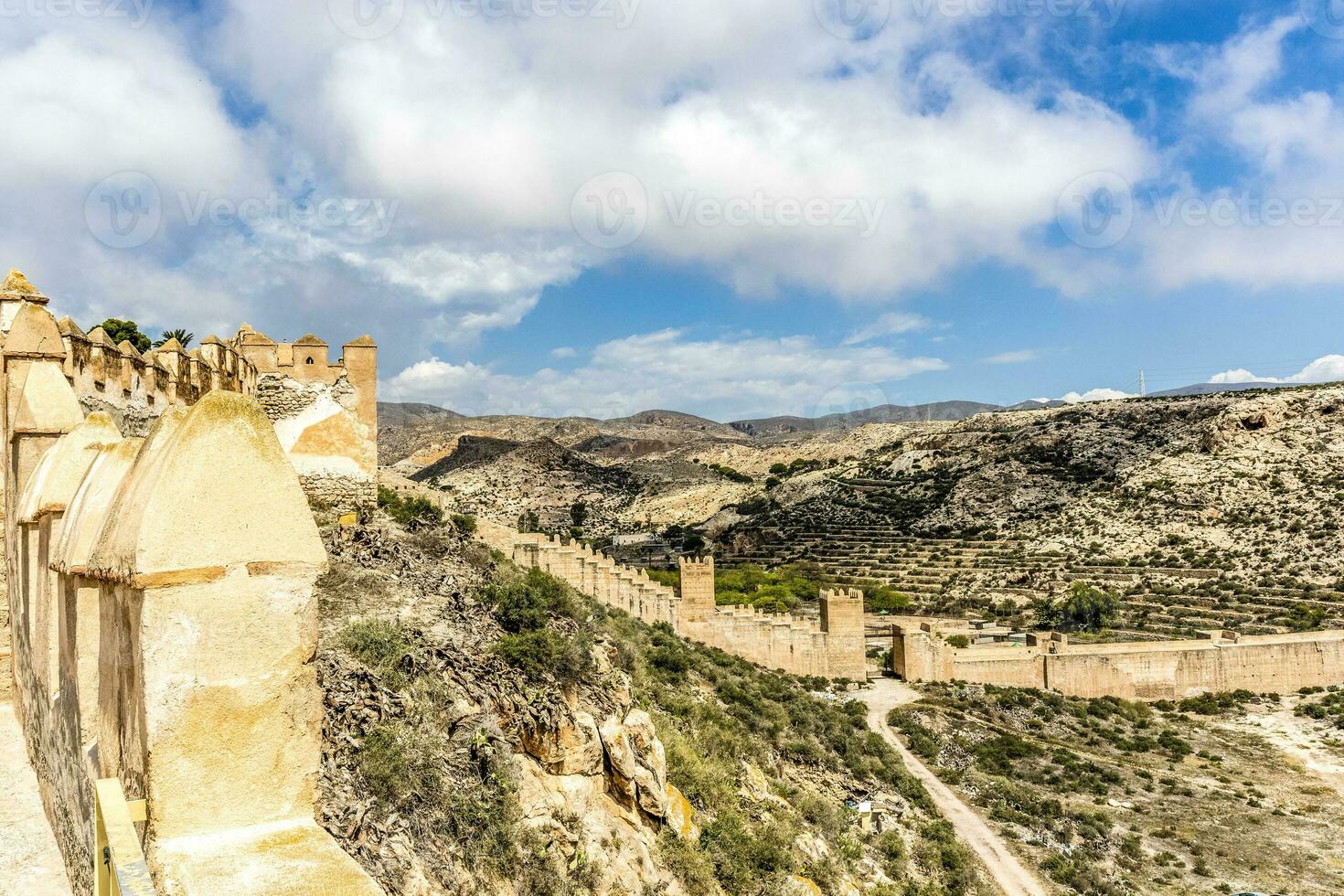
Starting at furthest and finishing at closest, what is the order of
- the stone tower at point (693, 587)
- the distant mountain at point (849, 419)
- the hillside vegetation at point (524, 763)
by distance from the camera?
the distant mountain at point (849, 419)
the stone tower at point (693, 587)
the hillside vegetation at point (524, 763)

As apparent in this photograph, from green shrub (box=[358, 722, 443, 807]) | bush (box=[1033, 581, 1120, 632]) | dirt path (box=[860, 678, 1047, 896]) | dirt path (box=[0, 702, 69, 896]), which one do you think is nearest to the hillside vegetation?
green shrub (box=[358, 722, 443, 807])

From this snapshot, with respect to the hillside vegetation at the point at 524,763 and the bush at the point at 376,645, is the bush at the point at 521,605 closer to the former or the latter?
the hillside vegetation at the point at 524,763

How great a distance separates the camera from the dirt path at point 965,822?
53.6 ft

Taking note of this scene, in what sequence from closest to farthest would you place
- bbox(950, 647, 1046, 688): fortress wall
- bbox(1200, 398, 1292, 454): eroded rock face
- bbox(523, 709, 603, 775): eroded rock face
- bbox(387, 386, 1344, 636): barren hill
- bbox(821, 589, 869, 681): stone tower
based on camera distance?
bbox(523, 709, 603, 775): eroded rock face
bbox(821, 589, 869, 681): stone tower
bbox(950, 647, 1046, 688): fortress wall
bbox(387, 386, 1344, 636): barren hill
bbox(1200, 398, 1292, 454): eroded rock face

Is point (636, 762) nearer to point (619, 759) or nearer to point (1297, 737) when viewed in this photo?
point (619, 759)

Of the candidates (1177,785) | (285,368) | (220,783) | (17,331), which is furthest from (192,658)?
(1177,785)

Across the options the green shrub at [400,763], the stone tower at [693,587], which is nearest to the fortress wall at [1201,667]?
Result: the stone tower at [693,587]

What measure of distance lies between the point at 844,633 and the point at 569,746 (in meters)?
21.1

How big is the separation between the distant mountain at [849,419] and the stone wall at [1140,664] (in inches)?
3888

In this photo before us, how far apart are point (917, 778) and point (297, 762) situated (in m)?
20.5

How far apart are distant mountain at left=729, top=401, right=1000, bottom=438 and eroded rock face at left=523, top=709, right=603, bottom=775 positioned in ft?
413

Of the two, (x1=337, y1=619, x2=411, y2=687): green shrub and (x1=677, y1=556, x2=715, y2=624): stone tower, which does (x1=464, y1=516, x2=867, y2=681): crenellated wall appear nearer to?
(x1=677, y1=556, x2=715, y2=624): stone tower

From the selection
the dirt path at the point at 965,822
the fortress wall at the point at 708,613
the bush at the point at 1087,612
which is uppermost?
the fortress wall at the point at 708,613

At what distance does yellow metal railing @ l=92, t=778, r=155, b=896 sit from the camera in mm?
2047
